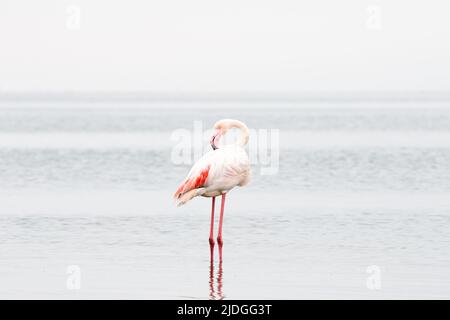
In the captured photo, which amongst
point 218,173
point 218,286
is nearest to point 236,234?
point 218,173

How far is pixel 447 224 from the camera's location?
16.3 m

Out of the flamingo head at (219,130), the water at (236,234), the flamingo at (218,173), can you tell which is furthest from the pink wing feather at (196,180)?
the water at (236,234)

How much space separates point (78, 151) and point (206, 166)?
23.5 m

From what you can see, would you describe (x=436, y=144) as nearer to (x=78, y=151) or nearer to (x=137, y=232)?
(x=78, y=151)

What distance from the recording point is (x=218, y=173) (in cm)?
1375

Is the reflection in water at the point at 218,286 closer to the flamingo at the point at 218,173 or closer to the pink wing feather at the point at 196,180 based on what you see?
the flamingo at the point at 218,173

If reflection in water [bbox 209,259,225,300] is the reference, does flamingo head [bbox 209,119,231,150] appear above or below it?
above

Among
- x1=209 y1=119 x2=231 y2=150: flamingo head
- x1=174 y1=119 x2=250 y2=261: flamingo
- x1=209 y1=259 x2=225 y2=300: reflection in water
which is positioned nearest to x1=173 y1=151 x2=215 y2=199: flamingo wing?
x1=174 y1=119 x2=250 y2=261: flamingo

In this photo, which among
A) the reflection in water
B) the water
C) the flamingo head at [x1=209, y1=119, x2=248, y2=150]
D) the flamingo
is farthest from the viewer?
the flamingo head at [x1=209, y1=119, x2=248, y2=150]

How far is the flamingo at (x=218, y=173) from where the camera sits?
13.7 meters

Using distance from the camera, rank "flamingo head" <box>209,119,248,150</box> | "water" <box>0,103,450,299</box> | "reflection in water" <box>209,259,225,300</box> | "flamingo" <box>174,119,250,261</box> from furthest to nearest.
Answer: "flamingo head" <box>209,119,248,150</box>
"flamingo" <box>174,119,250,261</box>
"water" <box>0,103,450,299</box>
"reflection in water" <box>209,259,225,300</box>

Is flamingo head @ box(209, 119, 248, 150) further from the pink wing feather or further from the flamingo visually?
the pink wing feather

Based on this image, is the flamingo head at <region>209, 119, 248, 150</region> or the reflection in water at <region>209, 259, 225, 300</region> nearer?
the reflection in water at <region>209, 259, 225, 300</region>

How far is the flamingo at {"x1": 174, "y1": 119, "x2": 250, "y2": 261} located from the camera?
13734mm
